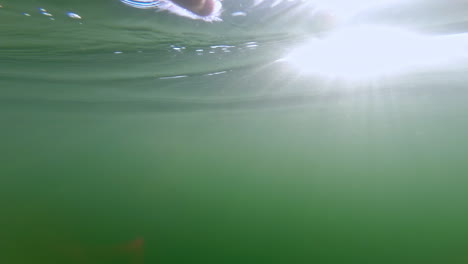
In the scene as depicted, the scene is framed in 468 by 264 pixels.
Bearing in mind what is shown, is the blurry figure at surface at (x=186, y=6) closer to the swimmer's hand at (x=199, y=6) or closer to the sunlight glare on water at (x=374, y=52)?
the swimmer's hand at (x=199, y=6)

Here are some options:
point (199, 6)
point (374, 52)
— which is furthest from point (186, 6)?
point (374, 52)

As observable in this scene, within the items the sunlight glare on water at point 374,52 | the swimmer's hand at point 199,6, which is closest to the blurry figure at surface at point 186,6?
the swimmer's hand at point 199,6

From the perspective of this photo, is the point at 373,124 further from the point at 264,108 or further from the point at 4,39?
the point at 4,39

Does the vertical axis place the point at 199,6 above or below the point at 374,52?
below

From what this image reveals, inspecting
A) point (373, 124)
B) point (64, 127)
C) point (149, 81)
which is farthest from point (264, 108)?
point (64, 127)

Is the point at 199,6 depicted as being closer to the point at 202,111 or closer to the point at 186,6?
the point at 186,6

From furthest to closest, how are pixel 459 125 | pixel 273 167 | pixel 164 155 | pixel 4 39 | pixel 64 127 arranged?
1. pixel 273 167
2. pixel 164 155
3. pixel 64 127
4. pixel 459 125
5. pixel 4 39

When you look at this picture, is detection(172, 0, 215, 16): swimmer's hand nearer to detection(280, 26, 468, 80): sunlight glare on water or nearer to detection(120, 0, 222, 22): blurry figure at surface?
detection(120, 0, 222, 22): blurry figure at surface

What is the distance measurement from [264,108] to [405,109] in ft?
26.7

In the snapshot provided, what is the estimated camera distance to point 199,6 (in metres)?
4.15

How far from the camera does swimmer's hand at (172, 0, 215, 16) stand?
3936mm

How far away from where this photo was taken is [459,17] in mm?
5688

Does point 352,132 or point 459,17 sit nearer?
point 459,17

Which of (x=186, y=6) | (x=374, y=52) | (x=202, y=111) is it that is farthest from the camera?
(x=202, y=111)
